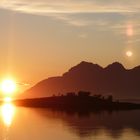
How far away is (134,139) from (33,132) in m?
44.6

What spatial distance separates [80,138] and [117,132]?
3024cm

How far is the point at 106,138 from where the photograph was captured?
173 m

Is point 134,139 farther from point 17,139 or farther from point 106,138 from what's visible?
point 17,139

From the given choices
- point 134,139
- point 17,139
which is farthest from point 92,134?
point 17,139

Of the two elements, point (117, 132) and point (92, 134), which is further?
point (117, 132)

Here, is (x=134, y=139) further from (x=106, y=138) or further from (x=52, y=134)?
(x=52, y=134)

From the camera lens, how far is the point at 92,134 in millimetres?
186500

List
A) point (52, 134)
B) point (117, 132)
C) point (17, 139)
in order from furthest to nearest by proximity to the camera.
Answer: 1. point (117, 132)
2. point (52, 134)
3. point (17, 139)

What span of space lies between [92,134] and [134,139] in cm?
2083

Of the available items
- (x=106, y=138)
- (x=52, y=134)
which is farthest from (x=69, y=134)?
(x=106, y=138)

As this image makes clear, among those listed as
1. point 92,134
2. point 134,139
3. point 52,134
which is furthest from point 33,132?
point 134,139

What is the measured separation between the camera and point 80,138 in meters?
173

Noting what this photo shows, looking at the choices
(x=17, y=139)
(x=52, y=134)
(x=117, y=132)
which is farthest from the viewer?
(x=117, y=132)

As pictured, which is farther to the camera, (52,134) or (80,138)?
(52,134)
